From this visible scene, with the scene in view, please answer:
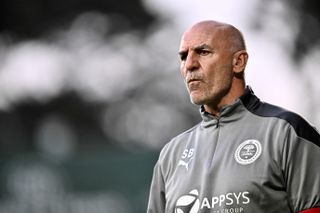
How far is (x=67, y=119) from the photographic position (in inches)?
722

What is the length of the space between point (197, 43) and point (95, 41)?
1595 centimetres

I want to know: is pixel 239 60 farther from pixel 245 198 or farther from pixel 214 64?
pixel 245 198

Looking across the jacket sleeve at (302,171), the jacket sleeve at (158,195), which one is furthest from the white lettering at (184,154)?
the jacket sleeve at (302,171)

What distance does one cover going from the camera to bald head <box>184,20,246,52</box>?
208 inches

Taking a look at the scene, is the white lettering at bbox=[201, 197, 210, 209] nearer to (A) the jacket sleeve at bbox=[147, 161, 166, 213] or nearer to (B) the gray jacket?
(B) the gray jacket

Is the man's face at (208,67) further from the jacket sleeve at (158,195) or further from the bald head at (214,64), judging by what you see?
the jacket sleeve at (158,195)

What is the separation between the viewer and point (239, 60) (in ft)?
17.4

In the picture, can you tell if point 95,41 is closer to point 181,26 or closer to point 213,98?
→ point 181,26

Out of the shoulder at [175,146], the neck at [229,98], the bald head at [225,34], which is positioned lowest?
the shoulder at [175,146]

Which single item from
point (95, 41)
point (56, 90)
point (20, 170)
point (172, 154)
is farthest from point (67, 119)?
point (172, 154)

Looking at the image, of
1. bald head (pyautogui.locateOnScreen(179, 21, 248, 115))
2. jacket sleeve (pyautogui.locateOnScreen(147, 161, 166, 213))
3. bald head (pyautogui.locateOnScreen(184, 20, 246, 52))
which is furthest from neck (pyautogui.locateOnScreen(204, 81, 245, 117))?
jacket sleeve (pyautogui.locateOnScreen(147, 161, 166, 213))

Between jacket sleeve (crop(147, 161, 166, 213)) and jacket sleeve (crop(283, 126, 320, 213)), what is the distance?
74cm

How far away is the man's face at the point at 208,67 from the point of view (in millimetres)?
5238

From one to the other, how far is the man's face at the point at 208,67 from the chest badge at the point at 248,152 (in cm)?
30
